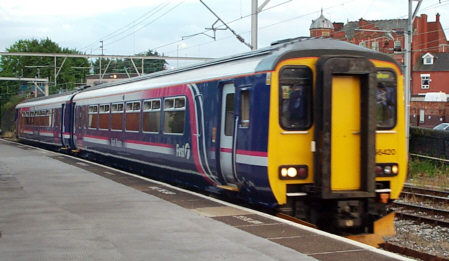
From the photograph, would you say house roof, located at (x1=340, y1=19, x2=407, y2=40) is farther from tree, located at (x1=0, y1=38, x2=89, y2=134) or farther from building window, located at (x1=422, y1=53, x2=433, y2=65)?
tree, located at (x1=0, y1=38, x2=89, y2=134)

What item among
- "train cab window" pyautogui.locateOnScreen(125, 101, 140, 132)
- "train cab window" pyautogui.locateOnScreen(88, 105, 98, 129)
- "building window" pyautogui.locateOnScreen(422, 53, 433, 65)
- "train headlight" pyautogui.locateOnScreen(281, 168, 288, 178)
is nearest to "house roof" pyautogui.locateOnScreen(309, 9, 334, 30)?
"building window" pyautogui.locateOnScreen(422, 53, 433, 65)

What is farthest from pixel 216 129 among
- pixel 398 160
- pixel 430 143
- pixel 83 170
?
pixel 430 143

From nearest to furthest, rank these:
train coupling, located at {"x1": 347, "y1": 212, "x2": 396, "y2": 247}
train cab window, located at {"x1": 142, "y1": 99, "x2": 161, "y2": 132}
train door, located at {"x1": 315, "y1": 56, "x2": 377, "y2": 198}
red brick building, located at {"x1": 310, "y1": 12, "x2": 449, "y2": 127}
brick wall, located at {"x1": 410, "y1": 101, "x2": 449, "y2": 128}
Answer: train door, located at {"x1": 315, "y1": 56, "x2": 377, "y2": 198} → train coupling, located at {"x1": 347, "y1": 212, "x2": 396, "y2": 247} → train cab window, located at {"x1": 142, "y1": 99, "x2": 161, "y2": 132} → brick wall, located at {"x1": 410, "y1": 101, "x2": 449, "y2": 128} → red brick building, located at {"x1": 310, "y1": 12, "x2": 449, "y2": 127}

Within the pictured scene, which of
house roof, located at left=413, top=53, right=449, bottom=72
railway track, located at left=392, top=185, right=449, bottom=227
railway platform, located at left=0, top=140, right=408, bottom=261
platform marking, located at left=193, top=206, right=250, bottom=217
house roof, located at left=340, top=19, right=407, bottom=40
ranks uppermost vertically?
house roof, located at left=340, top=19, right=407, bottom=40

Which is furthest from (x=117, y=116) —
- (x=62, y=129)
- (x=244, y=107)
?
(x=62, y=129)

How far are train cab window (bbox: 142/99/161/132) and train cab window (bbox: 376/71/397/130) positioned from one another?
6.36 meters

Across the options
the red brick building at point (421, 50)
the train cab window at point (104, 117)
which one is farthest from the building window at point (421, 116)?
the train cab window at point (104, 117)

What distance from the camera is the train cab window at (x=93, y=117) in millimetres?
21725

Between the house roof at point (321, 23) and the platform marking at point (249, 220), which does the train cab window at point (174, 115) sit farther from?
the house roof at point (321, 23)

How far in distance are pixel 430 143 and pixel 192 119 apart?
14393mm

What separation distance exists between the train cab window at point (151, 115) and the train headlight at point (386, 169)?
6.53 meters

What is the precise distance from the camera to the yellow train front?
30.3 feet

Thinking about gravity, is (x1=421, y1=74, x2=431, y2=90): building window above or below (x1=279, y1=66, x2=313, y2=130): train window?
above

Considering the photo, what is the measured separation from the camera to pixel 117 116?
1886 cm
